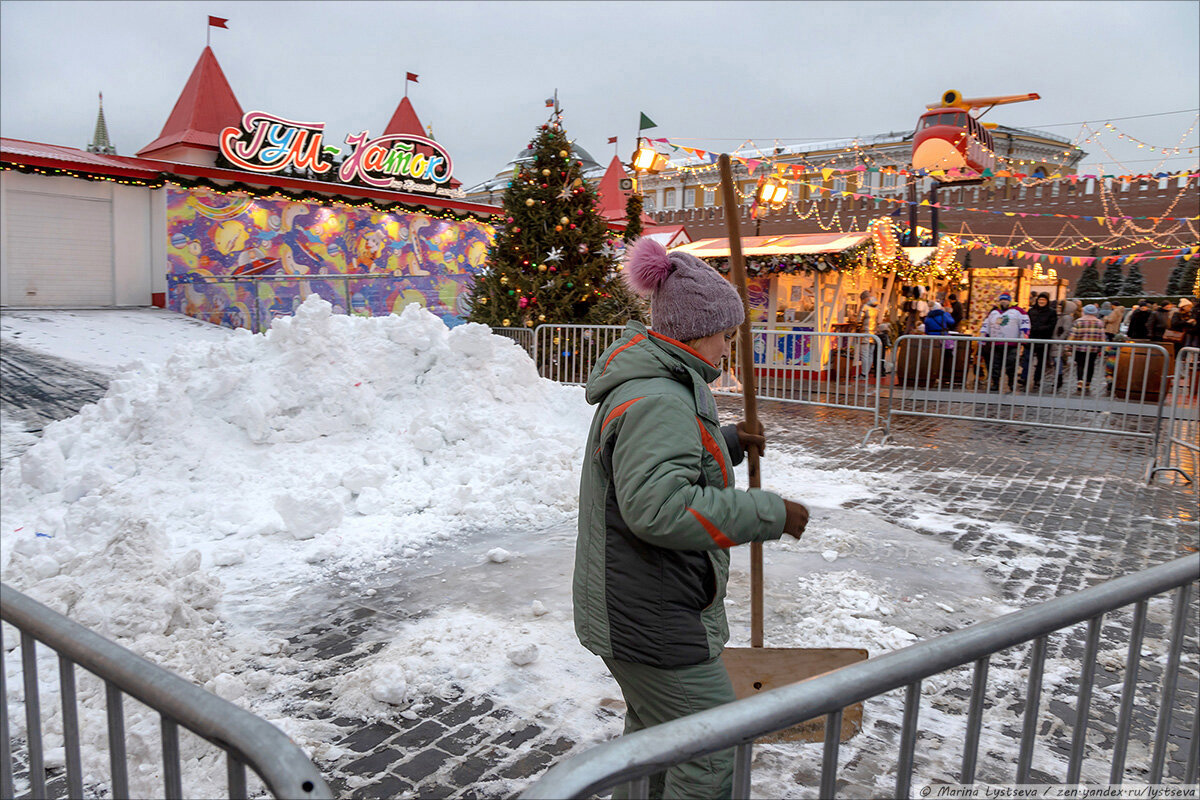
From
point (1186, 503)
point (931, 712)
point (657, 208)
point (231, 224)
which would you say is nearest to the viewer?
point (931, 712)

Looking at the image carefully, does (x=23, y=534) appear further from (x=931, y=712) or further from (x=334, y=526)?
(x=931, y=712)

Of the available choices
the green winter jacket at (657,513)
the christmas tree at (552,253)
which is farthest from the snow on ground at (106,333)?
the green winter jacket at (657,513)

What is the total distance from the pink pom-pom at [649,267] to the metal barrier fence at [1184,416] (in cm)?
814

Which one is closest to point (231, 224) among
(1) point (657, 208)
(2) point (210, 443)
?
(2) point (210, 443)

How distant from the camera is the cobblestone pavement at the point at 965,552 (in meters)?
3.16

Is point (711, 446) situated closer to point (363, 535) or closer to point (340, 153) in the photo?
point (363, 535)

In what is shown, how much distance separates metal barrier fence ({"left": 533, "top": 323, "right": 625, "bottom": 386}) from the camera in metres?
12.2

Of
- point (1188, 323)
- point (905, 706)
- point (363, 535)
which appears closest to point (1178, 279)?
point (1188, 323)

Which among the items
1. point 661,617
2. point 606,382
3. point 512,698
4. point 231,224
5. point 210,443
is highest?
point 231,224

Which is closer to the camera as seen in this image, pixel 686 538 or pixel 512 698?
pixel 686 538

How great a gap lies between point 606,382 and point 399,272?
1971 cm

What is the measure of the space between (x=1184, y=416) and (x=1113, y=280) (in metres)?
31.5

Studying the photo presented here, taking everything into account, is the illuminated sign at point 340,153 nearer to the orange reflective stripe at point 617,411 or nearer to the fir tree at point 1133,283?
the orange reflective stripe at point 617,411

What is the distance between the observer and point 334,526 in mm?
6109
